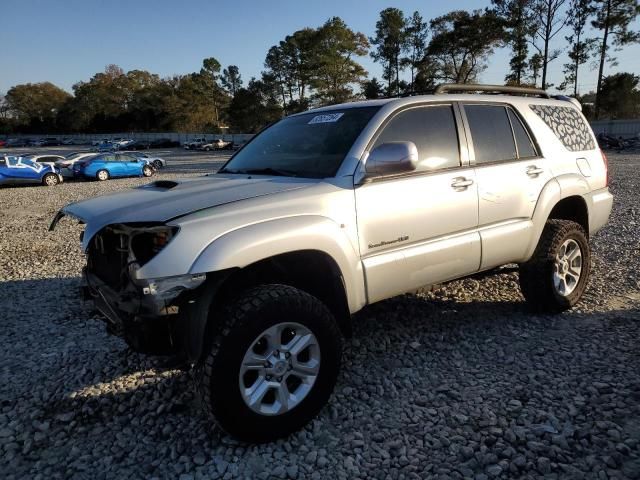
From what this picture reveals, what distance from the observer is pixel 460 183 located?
354 centimetres

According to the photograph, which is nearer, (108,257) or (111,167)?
(108,257)

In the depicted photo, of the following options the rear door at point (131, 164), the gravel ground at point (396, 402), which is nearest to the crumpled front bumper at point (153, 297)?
the gravel ground at point (396, 402)

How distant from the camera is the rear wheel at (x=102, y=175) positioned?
76.1 ft

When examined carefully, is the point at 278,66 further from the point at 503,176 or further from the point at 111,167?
the point at 503,176

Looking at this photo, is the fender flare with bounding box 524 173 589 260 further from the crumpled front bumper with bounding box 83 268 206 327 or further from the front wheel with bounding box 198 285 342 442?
the crumpled front bumper with bounding box 83 268 206 327

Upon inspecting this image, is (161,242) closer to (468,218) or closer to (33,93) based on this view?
(468,218)

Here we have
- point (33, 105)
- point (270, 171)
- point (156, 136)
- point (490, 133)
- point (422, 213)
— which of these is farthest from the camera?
point (33, 105)

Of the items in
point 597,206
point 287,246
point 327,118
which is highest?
point 327,118

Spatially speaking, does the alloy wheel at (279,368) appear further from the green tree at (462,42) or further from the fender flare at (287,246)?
the green tree at (462,42)

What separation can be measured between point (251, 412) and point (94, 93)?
4215 inches

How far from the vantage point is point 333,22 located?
56.2 meters

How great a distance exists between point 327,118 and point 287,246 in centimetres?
142

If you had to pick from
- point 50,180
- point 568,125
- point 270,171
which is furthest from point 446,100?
point 50,180

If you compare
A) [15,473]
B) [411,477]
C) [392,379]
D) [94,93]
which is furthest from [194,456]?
[94,93]
